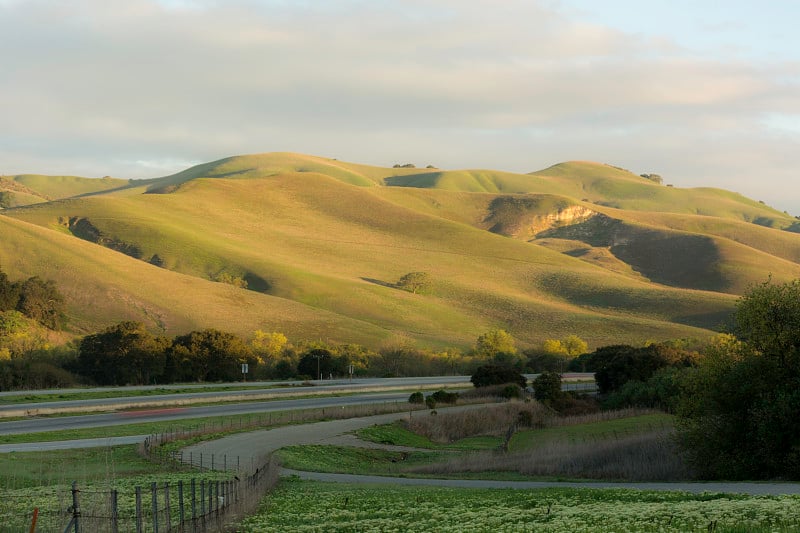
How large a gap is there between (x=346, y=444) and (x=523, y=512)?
26.1 meters

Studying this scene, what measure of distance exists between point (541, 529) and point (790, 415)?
1862cm

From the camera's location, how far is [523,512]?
18672mm

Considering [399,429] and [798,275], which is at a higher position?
[798,275]

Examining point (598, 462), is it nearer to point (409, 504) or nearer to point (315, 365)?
point (409, 504)

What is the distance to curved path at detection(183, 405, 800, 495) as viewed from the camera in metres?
25.4

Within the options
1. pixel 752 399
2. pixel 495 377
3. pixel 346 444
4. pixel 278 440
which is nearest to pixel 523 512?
pixel 752 399

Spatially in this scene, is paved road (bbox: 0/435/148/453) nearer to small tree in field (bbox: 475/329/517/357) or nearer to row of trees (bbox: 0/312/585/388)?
row of trees (bbox: 0/312/585/388)

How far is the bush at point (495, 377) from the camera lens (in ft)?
248

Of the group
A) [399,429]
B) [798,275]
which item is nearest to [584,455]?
[399,429]

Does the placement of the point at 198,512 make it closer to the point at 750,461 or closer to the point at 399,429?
the point at 750,461

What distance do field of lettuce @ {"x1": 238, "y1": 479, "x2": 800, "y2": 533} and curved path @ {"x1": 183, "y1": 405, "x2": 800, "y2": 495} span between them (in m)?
3.45

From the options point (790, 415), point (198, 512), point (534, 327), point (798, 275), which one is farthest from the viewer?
point (798, 275)

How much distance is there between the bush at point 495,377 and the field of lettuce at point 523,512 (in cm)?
4980

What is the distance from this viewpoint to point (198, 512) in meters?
20.1
